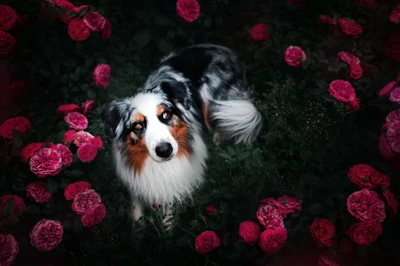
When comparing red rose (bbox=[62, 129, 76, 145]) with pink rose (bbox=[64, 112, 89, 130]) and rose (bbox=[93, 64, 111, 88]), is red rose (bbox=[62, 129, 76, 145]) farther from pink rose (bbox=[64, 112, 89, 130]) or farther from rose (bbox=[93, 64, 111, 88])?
rose (bbox=[93, 64, 111, 88])

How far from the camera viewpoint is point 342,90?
1792 millimetres

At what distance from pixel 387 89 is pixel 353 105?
18 centimetres

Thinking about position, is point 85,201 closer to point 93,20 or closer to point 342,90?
point 93,20

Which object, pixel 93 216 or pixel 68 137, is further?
pixel 68 137

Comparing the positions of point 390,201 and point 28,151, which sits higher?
point 390,201

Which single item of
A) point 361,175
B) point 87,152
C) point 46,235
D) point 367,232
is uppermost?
point 361,175

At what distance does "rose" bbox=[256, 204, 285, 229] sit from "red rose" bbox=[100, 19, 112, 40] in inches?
48.0

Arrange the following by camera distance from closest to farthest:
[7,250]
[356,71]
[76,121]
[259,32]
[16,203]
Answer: [7,250]
[16,203]
[76,121]
[356,71]
[259,32]

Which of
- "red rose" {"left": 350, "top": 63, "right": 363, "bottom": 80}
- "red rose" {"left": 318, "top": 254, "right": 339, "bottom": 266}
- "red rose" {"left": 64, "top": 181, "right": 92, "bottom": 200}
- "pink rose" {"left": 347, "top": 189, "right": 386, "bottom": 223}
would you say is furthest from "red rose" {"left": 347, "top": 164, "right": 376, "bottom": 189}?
"red rose" {"left": 64, "top": 181, "right": 92, "bottom": 200}

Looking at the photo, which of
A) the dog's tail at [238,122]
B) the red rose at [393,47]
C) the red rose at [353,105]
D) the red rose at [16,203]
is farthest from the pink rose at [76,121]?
the red rose at [393,47]

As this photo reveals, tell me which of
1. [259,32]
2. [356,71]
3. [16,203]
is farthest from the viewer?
[259,32]

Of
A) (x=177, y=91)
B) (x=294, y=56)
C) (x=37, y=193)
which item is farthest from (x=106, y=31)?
(x=294, y=56)

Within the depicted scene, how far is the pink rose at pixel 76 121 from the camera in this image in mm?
1728

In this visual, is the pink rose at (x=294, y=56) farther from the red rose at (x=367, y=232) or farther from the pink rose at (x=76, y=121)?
the pink rose at (x=76, y=121)
